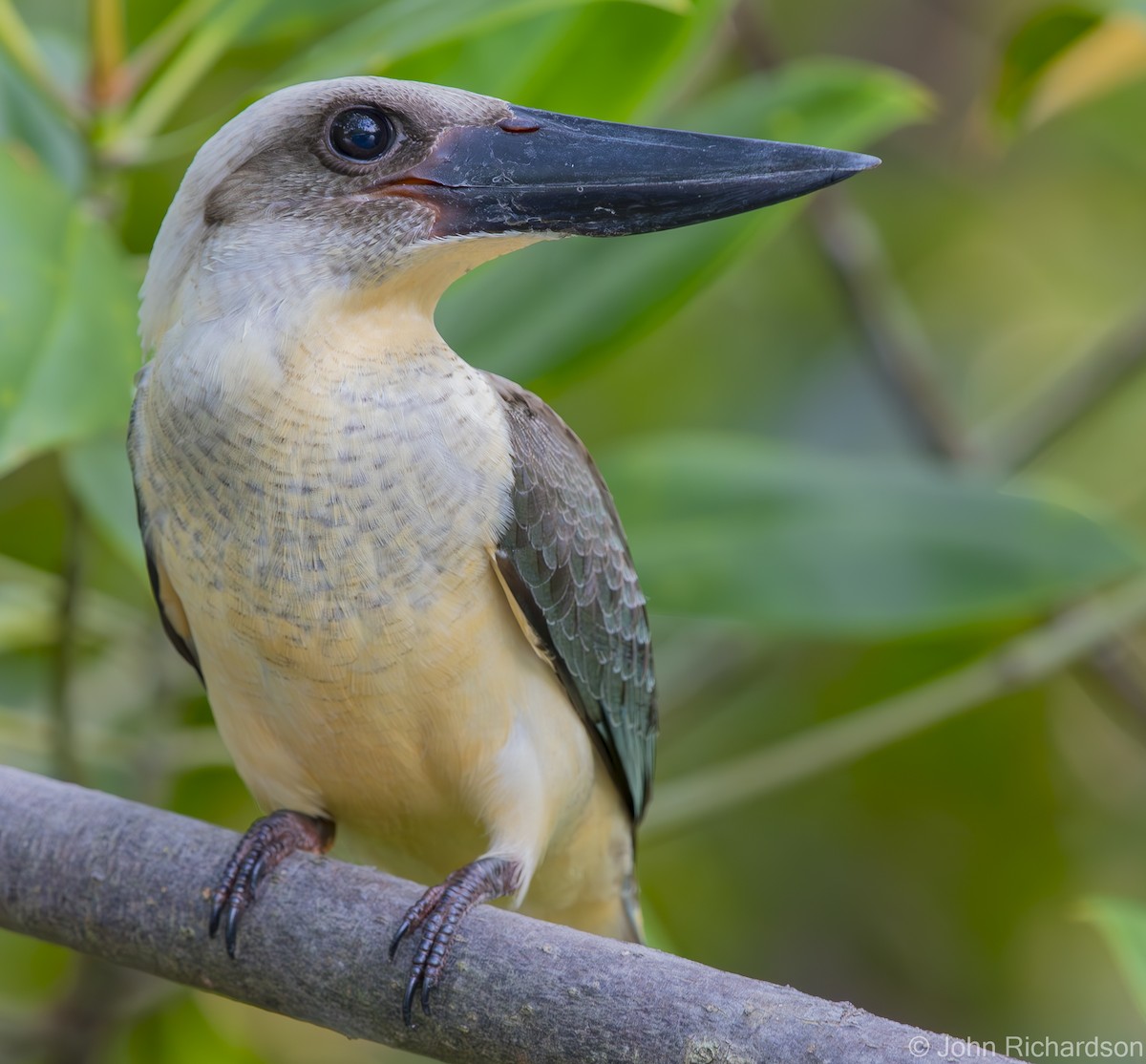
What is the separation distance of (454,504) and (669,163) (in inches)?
20.8

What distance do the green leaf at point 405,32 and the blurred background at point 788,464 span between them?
1 centimetres

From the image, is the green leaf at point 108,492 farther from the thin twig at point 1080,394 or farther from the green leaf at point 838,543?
the thin twig at point 1080,394

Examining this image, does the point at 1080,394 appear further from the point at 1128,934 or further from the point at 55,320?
the point at 55,320

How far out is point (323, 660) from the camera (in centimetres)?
198

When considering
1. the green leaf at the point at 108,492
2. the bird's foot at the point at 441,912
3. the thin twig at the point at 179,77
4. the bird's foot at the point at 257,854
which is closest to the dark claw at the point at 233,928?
the bird's foot at the point at 257,854

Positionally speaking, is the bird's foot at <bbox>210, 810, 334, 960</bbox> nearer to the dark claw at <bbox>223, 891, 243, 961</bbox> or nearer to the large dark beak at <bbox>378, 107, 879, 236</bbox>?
the dark claw at <bbox>223, 891, 243, 961</bbox>

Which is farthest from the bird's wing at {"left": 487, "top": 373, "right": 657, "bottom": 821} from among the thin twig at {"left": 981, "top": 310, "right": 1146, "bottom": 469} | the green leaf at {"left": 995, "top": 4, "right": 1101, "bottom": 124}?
the thin twig at {"left": 981, "top": 310, "right": 1146, "bottom": 469}

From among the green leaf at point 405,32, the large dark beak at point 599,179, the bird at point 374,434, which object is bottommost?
the bird at point 374,434

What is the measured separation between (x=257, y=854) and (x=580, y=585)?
60 centimetres

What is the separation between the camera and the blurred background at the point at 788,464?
8.65 feet

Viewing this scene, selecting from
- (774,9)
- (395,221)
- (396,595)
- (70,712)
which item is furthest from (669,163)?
(774,9)

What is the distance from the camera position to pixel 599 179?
1.96 m

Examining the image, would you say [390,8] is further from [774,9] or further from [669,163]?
[774,9]

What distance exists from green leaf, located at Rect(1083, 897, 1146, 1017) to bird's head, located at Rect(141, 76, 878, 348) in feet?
3.53
